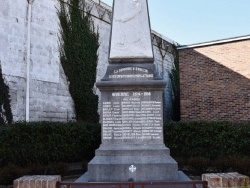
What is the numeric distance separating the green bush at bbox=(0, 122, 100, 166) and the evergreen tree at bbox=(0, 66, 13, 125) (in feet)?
6.00

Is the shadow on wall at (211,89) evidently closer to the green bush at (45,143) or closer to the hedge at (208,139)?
the hedge at (208,139)

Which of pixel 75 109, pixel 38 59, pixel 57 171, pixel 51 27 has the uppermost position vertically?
pixel 51 27

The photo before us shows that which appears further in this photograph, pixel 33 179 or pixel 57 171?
pixel 57 171

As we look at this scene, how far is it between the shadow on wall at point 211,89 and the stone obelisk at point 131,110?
8.17 meters

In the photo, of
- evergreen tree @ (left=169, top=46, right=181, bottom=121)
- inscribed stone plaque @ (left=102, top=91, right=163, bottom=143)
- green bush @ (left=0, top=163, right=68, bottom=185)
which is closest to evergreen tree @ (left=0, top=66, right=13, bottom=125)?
green bush @ (left=0, top=163, right=68, bottom=185)

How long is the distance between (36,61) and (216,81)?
25.9ft

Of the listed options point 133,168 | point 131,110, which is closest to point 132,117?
point 131,110

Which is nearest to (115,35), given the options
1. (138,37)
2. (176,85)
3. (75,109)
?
(138,37)

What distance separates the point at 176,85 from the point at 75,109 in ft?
29.4

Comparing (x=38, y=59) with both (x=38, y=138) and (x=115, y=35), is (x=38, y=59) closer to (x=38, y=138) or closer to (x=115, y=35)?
(x=38, y=138)

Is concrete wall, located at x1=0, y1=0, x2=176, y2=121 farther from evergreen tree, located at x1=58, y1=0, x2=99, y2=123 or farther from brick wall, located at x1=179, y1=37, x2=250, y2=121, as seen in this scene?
brick wall, located at x1=179, y1=37, x2=250, y2=121

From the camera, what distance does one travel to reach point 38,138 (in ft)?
32.5

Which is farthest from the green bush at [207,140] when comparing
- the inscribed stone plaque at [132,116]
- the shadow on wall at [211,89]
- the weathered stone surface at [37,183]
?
the weathered stone surface at [37,183]

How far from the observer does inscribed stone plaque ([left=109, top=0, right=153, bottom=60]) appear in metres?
7.37
